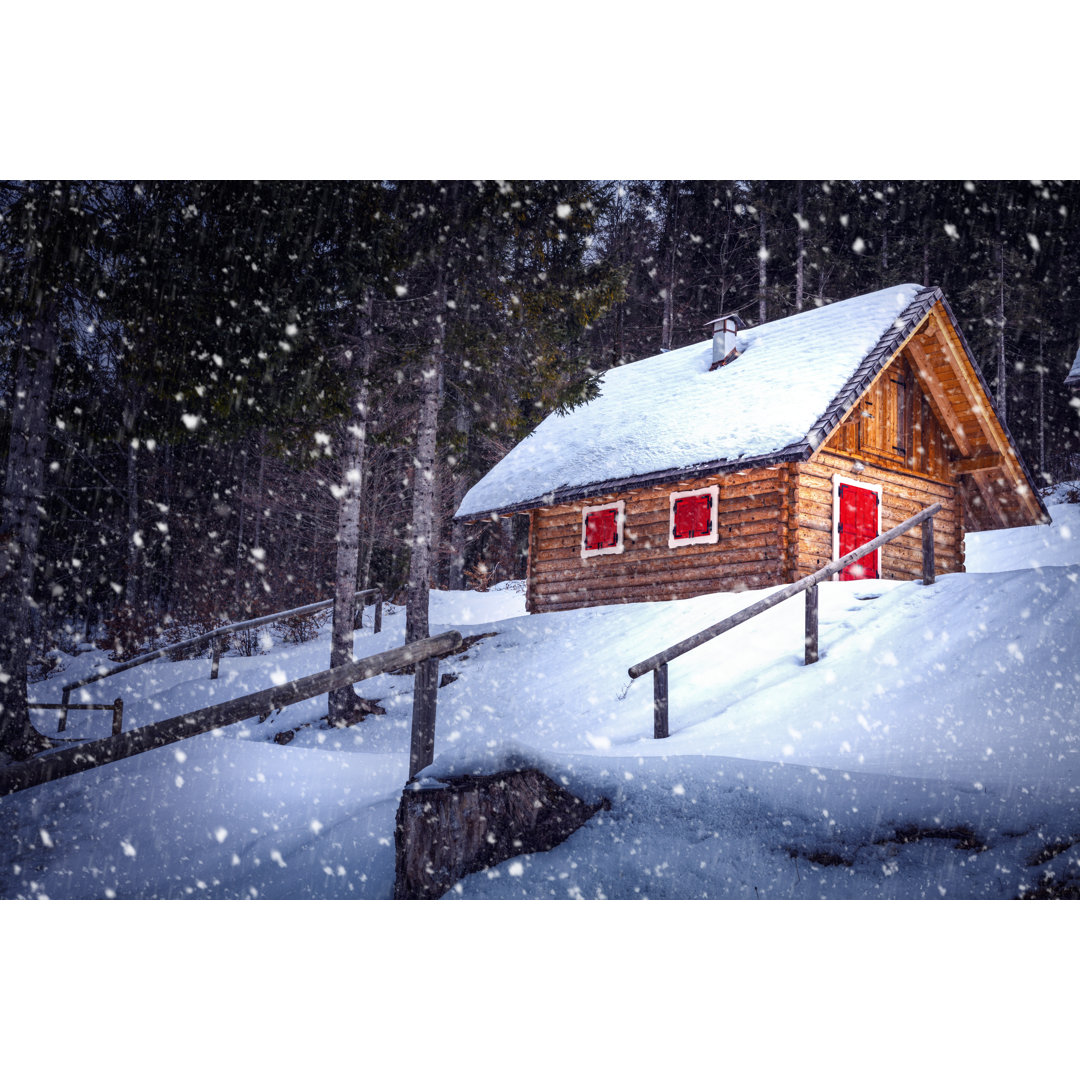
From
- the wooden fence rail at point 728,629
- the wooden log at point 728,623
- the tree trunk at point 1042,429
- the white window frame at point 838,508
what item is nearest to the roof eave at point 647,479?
the white window frame at point 838,508

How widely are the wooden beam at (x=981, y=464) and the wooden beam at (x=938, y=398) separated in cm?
15

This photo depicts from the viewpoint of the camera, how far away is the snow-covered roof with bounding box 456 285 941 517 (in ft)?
38.6

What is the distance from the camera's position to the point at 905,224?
31.8 feet

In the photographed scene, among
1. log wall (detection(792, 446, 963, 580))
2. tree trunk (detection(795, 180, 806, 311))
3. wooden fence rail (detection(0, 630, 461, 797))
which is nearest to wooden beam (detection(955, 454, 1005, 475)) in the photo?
log wall (detection(792, 446, 963, 580))

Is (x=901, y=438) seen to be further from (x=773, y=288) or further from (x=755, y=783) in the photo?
(x=755, y=783)

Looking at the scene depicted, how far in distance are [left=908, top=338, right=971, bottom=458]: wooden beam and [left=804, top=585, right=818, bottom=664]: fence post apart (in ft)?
24.3

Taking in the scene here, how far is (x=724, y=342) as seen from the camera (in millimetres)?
15578

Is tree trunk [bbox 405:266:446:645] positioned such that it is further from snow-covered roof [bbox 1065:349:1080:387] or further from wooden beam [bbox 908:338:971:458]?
snow-covered roof [bbox 1065:349:1080:387]

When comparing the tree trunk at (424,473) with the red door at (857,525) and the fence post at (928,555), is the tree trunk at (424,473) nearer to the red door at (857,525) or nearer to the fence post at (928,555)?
the fence post at (928,555)

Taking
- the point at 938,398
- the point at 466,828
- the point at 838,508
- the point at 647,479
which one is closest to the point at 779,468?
the point at 838,508

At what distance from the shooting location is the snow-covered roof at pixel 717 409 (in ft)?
38.6

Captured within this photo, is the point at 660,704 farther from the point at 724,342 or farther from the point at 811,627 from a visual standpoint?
the point at 724,342
